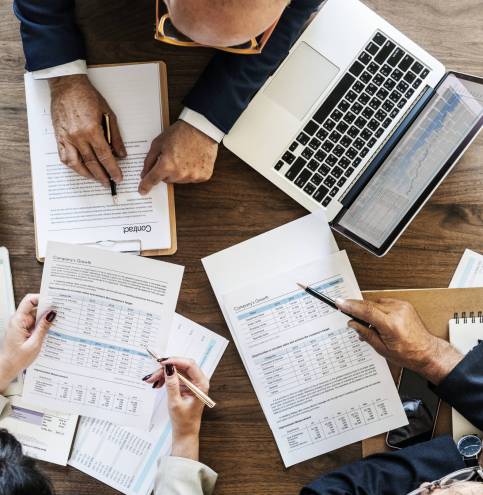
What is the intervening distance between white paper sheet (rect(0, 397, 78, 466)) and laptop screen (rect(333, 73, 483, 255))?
0.67 metres

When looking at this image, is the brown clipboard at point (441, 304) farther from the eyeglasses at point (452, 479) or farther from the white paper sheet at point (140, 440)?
the white paper sheet at point (140, 440)

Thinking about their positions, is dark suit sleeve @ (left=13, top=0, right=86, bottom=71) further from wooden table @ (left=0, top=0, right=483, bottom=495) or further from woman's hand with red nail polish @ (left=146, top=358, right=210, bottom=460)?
woman's hand with red nail polish @ (left=146, top=358, right=210, bottom=460)

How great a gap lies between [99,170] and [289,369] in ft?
1.72

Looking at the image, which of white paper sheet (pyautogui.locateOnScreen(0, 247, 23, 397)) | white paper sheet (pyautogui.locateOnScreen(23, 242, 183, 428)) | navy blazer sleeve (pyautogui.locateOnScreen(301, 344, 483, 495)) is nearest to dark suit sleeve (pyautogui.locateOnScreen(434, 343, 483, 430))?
navy blazer sleeve (pyautogui.locateOnScreen(301, 344, 483, 495))

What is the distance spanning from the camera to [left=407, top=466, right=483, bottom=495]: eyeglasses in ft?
3.35

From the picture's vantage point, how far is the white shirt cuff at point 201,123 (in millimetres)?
1043

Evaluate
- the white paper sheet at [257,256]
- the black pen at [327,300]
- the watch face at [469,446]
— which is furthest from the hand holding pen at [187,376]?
the watch face at [469,446]

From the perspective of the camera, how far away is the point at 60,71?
105 centimetres

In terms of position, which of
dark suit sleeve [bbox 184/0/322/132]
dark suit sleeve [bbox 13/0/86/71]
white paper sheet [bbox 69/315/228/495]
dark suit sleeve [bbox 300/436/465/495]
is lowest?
white paper sheet [bbox 69/315/228/495]

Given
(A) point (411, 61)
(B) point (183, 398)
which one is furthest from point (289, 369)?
(A) point (411, 61)

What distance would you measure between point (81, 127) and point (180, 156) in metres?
0.19

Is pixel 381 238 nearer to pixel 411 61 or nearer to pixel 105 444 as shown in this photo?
pixel 411 61

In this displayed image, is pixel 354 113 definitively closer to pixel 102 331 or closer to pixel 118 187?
pixel 118 187

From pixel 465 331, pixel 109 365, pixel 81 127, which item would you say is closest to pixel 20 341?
pixel 109 365
